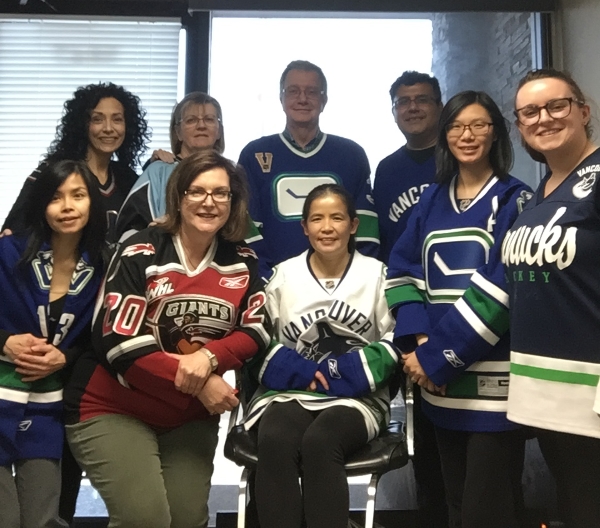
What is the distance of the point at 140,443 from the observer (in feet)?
6.38

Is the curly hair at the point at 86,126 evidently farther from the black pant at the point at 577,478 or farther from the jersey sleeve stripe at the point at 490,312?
the black pant at the point at 577,478

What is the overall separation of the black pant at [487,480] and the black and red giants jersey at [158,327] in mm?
721

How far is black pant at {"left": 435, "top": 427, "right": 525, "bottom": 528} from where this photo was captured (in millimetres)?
1795

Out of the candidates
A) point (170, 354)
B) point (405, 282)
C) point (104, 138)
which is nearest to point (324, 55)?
point (104, 138)

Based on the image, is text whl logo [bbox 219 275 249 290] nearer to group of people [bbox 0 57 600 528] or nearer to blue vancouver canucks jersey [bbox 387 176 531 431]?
group of people [bbox 0 57 600 528]

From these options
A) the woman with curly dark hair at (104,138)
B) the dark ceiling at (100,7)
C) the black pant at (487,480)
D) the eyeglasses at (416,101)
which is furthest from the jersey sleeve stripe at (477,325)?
the dark ceiling at (100,7)

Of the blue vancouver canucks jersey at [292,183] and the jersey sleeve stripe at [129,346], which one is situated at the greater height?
the blue vancouver canucks jersey at [292,183]

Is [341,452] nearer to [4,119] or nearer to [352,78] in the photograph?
[352,78]

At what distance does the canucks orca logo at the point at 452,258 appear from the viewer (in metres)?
1.98

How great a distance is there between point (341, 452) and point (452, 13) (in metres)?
2.60

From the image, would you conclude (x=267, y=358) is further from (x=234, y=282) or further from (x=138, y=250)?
(x=138, y=250)

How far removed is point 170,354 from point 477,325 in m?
0.92

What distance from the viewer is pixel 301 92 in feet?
8.91

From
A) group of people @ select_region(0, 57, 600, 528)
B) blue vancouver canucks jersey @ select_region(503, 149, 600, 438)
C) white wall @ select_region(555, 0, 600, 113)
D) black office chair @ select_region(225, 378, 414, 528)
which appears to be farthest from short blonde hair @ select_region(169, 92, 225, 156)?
white wall @ select_region(555, 0, 600, 113)
